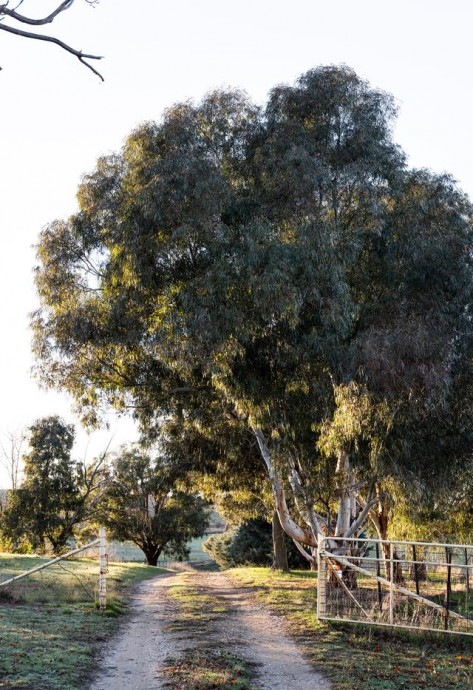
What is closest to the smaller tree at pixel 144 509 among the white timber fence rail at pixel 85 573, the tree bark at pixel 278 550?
the tree bark at pixel 278 550

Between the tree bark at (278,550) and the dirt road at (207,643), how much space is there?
457 inches

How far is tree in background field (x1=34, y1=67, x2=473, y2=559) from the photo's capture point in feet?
53.2

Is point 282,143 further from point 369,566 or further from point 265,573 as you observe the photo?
point 265,573

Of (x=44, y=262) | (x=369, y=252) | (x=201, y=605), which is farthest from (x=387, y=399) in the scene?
(x=44, y=262)

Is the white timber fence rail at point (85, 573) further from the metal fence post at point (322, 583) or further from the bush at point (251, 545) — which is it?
the bush at point (251, 545)

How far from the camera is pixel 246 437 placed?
21.8 meters

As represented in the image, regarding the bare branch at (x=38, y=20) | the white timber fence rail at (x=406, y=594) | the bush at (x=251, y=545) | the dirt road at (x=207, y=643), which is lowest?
the bush at (x=251, y=545)

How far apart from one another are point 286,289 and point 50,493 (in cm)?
2785

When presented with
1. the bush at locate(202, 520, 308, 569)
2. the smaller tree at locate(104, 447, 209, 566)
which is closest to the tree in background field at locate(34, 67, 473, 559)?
the bush at locate(202, 520, 308, 569)

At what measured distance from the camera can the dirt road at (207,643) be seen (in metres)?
9.50

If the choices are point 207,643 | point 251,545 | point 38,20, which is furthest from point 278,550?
point 38,20

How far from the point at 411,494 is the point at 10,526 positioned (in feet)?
89.6

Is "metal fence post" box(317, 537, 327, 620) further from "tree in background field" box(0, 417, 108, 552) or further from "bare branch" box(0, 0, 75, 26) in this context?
"tree in background field" box(0, 417, 108, 552)

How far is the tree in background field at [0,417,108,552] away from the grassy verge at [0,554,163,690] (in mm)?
17012
